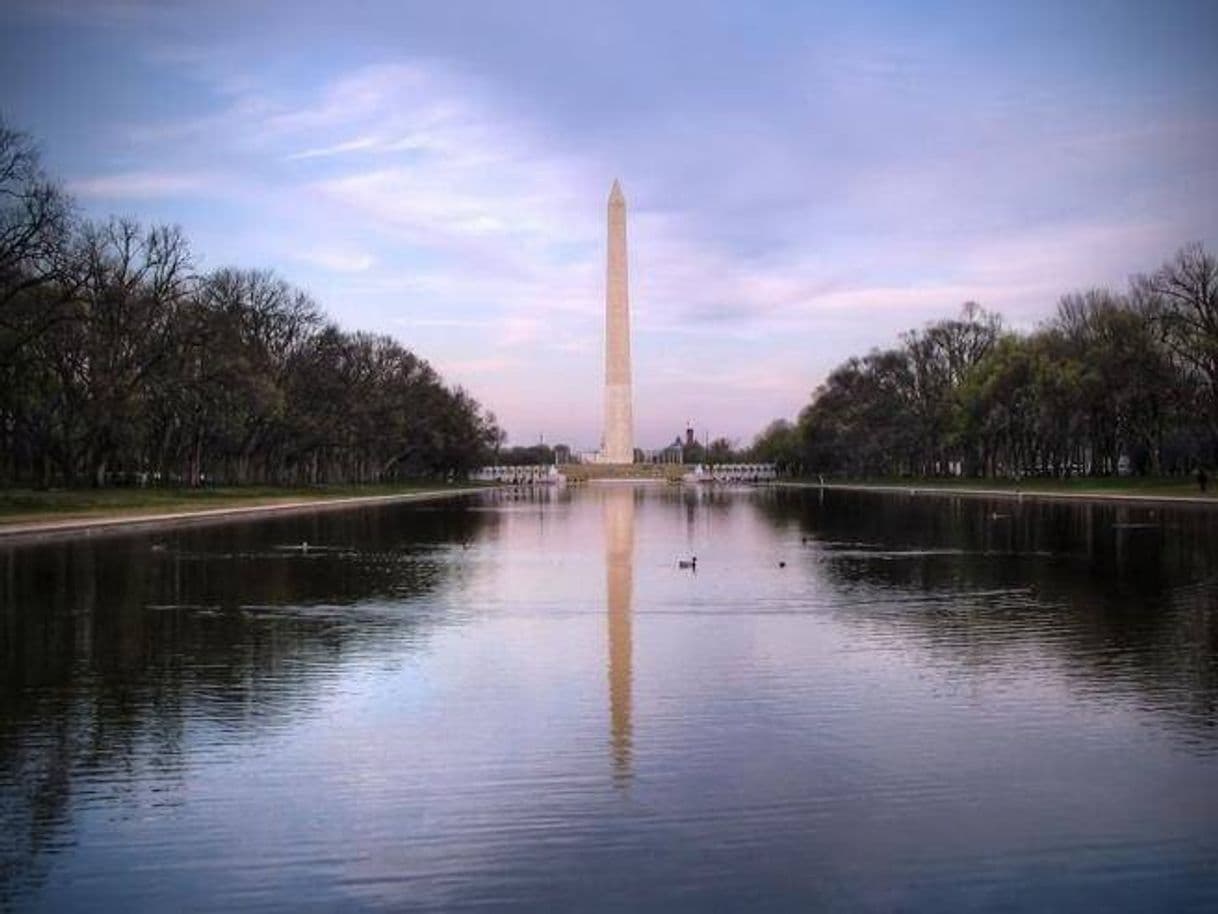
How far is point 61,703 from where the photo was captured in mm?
12172

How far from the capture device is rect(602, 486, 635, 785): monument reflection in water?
1051 centimetres

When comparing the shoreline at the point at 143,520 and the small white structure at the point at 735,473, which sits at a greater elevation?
the small white structure at the point at 735,473

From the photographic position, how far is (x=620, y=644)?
1616 centimetres

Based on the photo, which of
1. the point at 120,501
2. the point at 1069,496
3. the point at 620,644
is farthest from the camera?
the point at 1069,496

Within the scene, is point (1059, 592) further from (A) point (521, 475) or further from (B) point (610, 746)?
(A) point (521, 475)

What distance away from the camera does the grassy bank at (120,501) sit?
150 feet

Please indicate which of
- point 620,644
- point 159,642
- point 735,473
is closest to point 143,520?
point 159,642

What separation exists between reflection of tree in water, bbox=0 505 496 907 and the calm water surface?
7cm

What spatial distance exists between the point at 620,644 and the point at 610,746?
564cm

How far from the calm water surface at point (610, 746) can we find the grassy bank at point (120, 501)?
24.3 metres

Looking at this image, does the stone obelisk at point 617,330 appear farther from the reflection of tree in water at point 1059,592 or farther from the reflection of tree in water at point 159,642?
the reflection of tree in water at point 159,642

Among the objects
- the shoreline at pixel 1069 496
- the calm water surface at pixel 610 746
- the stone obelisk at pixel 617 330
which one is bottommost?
the calm water surface at pixel 610 746

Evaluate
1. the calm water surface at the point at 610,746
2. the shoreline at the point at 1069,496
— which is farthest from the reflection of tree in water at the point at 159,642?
the shoreline at the point at 1069,496

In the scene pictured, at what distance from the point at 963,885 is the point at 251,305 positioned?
75946 mm
